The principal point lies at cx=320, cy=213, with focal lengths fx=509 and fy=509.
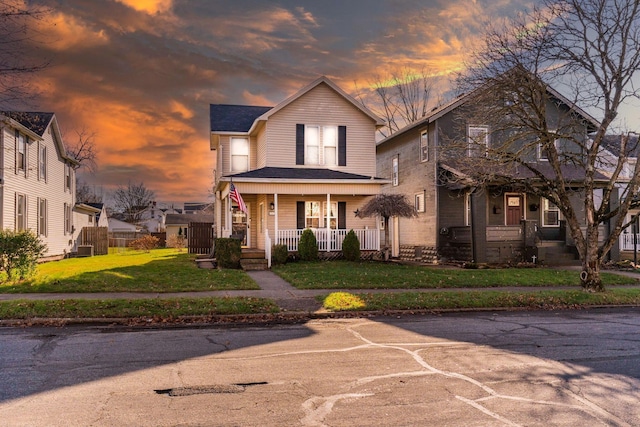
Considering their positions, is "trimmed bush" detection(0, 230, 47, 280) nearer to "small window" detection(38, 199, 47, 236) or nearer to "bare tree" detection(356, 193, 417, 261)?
"small window" detection(38, 199, 47, 236)

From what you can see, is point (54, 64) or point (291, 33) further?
point (291, 33)

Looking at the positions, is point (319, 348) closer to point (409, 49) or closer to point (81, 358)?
point (81, 358)

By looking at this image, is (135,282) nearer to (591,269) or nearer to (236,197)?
(236,197)

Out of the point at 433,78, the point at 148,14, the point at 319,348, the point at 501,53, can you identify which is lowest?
the point at 319,348

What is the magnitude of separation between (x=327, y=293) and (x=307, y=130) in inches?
505

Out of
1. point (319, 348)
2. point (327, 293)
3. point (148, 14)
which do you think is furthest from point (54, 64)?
point (319, 348)

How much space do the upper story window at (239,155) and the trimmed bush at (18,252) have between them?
12039 millimetres

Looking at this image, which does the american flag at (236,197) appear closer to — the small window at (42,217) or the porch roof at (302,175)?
the porch roof at (302,175)

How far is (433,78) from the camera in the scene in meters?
44.5

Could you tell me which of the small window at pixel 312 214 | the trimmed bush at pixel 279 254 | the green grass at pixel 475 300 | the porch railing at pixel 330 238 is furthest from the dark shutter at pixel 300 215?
the green grass at pixel 475 300

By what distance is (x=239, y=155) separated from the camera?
26156 millimetres

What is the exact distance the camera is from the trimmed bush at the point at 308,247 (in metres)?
22.3

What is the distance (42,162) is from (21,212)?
13.6ft

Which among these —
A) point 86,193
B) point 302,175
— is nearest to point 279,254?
point 302,175
